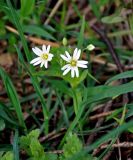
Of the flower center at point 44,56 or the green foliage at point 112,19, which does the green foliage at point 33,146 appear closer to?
the flower center at point 44,56

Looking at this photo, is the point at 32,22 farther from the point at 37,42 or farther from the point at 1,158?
the point at 1,158

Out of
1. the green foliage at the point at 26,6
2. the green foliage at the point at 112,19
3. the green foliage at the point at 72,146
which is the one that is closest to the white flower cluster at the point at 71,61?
the green foliage at the point at 72,146

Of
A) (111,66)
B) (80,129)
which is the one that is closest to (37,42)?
(111,66)

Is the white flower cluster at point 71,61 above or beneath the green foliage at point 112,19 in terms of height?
beneath

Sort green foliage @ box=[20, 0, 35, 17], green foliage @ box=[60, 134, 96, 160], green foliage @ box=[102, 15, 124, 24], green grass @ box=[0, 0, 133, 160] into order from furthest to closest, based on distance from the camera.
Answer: green foliage @ box=[102, 15, 124, 24] → green foliage @ box=[20, 0, 35, 17] → green grass @ box=[0, 0, 133, 160] → green foliage @ box=[60, 134, 96, 160]

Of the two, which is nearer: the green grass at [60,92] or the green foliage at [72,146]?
the green foliage at [72,146]

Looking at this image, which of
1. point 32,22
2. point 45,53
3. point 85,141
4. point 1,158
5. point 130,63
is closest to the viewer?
point 1,158

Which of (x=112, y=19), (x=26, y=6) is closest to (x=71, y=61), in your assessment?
(x=26, y=6)

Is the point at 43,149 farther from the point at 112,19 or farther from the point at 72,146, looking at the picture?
the point at 112,19

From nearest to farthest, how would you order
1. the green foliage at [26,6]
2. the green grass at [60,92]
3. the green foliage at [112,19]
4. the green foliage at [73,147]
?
the green foliage at [73,147]
the green grass at [60,92]
the green foliage at [26,6]
the green foliage at [112,19]

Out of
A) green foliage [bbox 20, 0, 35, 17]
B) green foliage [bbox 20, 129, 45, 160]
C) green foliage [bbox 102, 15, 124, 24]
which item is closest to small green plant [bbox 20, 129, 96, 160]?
green foliage [bbox 20, 129, 45, 160]

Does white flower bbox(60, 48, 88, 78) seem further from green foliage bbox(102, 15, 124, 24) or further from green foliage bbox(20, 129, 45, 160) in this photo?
green foliage bbox(102, 15, 124, 24)
